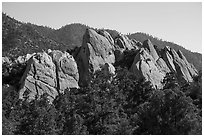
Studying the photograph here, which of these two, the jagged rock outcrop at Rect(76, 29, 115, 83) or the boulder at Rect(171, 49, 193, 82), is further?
the boulder at Rect(171, 49, 193, 82)

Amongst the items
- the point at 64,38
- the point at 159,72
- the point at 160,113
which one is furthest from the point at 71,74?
the point at 64,38

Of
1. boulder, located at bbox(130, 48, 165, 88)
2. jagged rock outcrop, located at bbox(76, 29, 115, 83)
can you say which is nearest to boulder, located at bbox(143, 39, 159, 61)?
boulder, located at bbox(130, 48, 165, 88)

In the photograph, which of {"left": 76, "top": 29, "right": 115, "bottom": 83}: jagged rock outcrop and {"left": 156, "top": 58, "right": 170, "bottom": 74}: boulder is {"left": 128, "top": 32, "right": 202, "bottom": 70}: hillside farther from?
{"left": 76, "top": 29, "right": 115, "bottom": 83}: jagged rock outcrop

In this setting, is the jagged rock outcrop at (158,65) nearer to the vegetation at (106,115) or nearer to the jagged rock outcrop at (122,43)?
the jagged rock outcrop at (122,43)

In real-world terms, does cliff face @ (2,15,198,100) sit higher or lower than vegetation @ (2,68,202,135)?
higher

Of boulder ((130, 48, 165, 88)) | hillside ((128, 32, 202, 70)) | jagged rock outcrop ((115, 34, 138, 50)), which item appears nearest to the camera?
boulder ((130, 48, 165, 88))

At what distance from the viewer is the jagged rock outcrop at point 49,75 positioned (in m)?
37.7

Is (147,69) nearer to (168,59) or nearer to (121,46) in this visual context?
(168,59)

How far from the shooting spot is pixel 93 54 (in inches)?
1770

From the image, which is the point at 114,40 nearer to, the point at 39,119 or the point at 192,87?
the point at 192,87

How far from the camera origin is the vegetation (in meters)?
18.8

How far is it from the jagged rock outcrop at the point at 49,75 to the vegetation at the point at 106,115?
5.98 m

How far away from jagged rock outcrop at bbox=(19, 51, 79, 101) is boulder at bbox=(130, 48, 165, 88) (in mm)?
7731

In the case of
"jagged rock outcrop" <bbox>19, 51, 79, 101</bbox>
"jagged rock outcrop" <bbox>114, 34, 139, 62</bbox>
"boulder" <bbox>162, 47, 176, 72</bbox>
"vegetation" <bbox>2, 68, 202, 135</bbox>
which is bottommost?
"vegetation" <bbox>2, 68, 202, 135</bbox>
